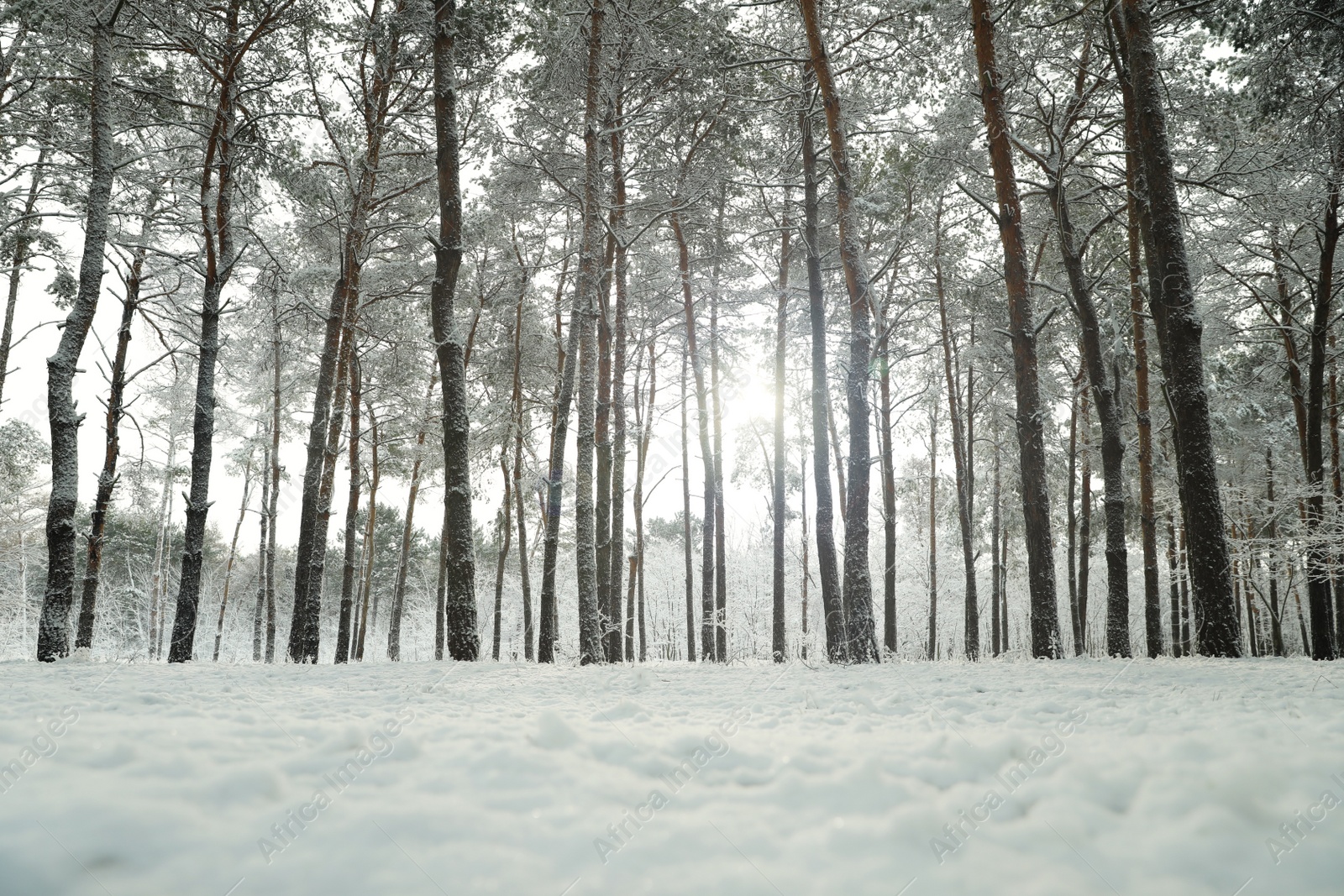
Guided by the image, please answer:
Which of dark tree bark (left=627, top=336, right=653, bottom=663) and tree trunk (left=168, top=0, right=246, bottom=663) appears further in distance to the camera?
dark tree bark (left=627, top=336, right=653, bottom=663)

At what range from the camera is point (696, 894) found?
1.18m

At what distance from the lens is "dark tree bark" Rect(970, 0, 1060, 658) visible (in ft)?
23.3

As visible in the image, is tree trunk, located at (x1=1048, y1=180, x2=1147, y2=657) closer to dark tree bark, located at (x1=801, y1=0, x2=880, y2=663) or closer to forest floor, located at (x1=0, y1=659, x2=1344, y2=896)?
dark tree bark, located at (x1=801, y1=0, x2=880, y2=663)

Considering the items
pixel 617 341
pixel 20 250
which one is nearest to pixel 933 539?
pixel 617 341

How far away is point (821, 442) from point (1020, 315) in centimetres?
280

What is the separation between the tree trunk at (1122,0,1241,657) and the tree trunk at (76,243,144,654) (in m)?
13.3

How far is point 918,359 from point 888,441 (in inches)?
96.2

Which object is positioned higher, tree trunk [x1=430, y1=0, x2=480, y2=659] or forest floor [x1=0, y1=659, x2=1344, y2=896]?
tree trunk [x1=430, y1=0, x2=480, y2=659]

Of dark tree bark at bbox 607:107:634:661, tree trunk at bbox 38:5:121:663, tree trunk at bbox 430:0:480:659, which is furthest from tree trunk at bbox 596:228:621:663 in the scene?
tree trunk at bbox 38:5:121:663

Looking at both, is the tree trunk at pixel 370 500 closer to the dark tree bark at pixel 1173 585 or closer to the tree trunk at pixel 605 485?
the tree trunk at pixel 605 485

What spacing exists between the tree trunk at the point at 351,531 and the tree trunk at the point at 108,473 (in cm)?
340

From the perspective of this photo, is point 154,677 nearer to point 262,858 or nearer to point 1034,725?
point 262,858

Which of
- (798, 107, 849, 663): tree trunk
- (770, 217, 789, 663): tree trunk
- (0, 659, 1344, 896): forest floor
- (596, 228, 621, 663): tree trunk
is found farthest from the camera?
(770, 217, 789, 663): tree trunk

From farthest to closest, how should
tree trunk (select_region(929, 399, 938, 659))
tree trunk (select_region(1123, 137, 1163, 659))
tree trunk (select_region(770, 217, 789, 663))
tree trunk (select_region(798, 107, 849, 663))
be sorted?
tree trunk (select_region(929, 399, 938, 659)) < tree trunk (select_region(770, 217, 789, 663)) < tree trunk (select_region(1123, 137, 1163, 659)) < tree trunk (select_region(798, 107, 849, 663))
